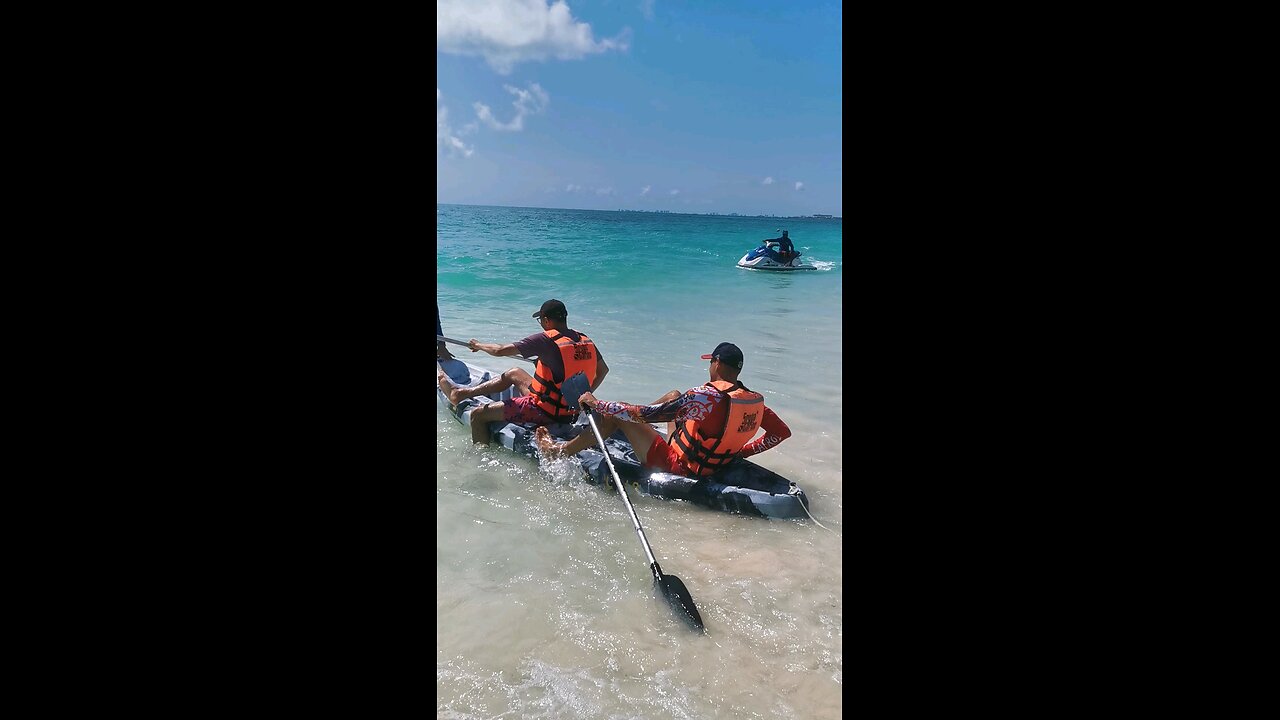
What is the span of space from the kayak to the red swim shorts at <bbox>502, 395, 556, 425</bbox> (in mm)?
54

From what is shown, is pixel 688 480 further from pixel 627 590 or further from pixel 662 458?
pixel 627 590

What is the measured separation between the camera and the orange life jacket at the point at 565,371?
19.6 feet

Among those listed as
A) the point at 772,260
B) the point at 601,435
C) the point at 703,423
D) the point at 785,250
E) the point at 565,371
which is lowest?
the point at 601,435

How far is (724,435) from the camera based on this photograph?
5016mm

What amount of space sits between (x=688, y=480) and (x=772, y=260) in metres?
21.9

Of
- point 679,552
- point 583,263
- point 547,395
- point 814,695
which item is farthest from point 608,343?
point 583,263

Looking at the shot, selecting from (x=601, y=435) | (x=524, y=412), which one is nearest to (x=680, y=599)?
(x=601, y=435)

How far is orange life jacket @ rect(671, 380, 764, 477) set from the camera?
4.89 m

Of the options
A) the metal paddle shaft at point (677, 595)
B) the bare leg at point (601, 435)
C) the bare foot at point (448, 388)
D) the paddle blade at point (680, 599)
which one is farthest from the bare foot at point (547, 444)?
the paddle blade at point (680, 599)

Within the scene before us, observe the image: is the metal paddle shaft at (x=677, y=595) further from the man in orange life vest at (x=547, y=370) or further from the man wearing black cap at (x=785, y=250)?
the man wearing black cap at (x=785, y=250)

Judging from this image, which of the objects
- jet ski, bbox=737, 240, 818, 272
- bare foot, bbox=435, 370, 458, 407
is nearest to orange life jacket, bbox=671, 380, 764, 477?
bare foot, bbox=435, 370, 458, 407
